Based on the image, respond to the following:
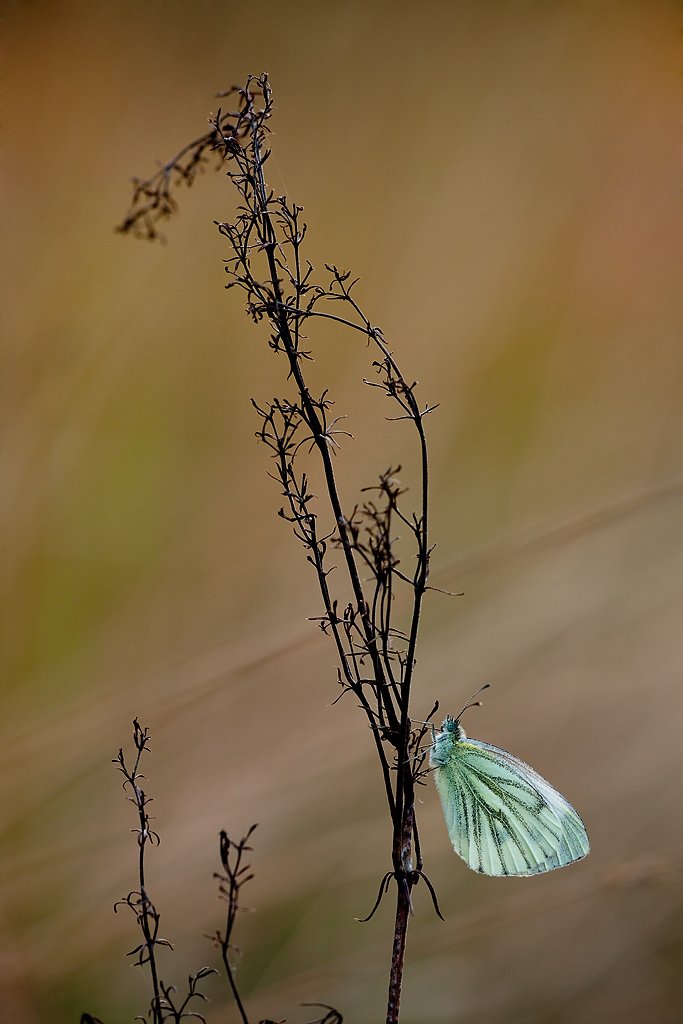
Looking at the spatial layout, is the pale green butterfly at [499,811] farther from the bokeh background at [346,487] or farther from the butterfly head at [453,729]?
the bokeh background at [346,487]

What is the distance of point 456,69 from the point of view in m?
0.89

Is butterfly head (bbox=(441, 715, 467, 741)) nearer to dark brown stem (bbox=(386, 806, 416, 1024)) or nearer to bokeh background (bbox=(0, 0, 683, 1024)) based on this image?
dark brown stem (bbox=(386, 806, 416, 1024))

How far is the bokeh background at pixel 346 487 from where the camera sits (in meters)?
0.81

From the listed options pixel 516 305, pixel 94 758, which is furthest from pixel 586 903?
pixel 516 305

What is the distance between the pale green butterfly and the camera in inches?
18.7

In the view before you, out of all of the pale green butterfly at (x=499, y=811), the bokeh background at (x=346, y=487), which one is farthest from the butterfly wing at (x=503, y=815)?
the bokeh background at (x=346, y=487)

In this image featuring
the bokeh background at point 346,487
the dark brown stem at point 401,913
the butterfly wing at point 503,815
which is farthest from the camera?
the bokeh background at point 346,487

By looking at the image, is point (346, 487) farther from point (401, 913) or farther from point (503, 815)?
point (401, 913)

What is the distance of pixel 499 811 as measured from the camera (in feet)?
1.64

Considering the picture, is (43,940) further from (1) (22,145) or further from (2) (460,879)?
(1) (22,145)

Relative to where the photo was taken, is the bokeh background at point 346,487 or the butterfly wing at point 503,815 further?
the bokeh background at point 346,487

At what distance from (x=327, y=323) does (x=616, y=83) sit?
1.39ft

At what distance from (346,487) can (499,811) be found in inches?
17.7

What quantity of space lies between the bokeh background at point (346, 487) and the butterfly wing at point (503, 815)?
0.34 meters
